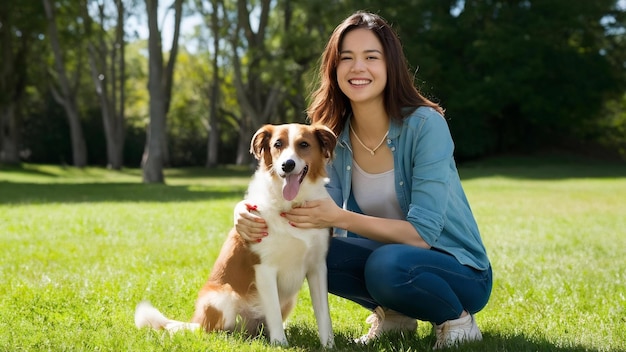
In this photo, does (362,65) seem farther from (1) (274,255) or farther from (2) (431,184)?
(1) (274,255)

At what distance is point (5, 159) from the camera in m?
32.2

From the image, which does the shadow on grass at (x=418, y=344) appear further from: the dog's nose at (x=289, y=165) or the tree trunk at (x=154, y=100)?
the tree trunk at (x=154, y=100)

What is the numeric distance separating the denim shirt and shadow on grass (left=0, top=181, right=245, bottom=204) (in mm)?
10930

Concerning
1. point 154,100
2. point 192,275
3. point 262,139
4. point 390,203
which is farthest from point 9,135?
point 390,203

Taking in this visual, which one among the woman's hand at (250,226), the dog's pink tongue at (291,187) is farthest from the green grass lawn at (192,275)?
the dog's pink tongue at (291,187)

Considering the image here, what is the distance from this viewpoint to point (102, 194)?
54.0 feet

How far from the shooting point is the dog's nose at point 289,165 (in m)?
3.65

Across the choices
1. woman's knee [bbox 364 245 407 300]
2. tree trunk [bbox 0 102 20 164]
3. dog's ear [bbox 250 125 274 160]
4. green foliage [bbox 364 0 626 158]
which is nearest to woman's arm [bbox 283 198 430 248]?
woman's knee [bbox 364 245 407 300]

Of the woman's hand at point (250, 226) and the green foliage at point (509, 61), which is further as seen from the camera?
the green foliage at point (509, 61)

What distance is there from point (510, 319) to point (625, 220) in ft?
26.3

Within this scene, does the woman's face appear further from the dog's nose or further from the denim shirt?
the dog's nose

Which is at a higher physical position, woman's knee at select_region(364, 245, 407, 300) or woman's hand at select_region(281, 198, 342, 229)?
woman's hand at select_region(281, 198, 342, 229)

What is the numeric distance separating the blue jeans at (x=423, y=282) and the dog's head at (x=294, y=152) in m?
0.61

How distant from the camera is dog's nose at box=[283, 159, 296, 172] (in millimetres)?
3646
